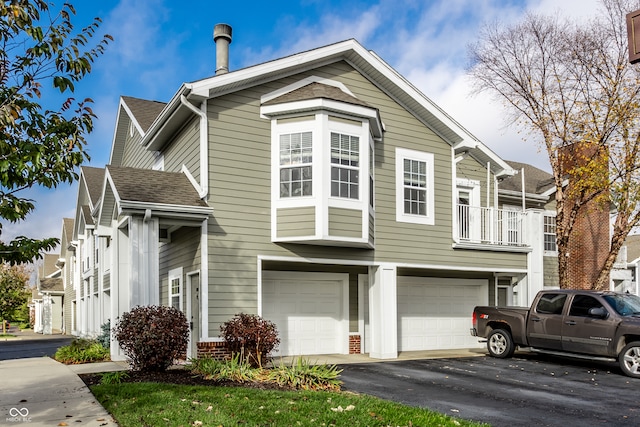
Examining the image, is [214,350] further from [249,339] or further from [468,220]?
[468,220]

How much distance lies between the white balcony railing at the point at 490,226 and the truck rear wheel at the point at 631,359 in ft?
18.4

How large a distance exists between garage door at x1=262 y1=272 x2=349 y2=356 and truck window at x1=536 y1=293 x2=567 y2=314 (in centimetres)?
524

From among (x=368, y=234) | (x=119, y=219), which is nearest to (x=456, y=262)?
(x=368, y=234)

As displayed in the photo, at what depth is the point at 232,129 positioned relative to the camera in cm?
1430

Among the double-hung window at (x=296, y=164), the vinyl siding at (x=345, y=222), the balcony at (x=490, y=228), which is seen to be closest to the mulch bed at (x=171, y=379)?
the vinyl siding at (x=345, y=222)

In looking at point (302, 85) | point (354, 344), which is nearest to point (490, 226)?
point (354, 344)

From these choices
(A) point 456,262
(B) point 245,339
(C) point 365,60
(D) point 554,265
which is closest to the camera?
(B) point 245,339

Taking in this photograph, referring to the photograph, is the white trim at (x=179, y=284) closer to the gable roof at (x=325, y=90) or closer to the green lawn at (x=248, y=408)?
the gable roof at (x=325, y=90)

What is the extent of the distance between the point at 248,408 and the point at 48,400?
132 inches

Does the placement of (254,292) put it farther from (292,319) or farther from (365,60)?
(365,60)

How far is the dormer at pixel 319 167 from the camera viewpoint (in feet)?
46.6

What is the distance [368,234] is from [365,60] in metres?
4.76

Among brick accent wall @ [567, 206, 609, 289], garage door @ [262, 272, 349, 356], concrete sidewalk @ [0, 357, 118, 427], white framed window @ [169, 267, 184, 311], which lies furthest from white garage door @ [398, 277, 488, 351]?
concrete sidewalk @ [0, 357, 118, 427]

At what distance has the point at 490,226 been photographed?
1827 centimetres
